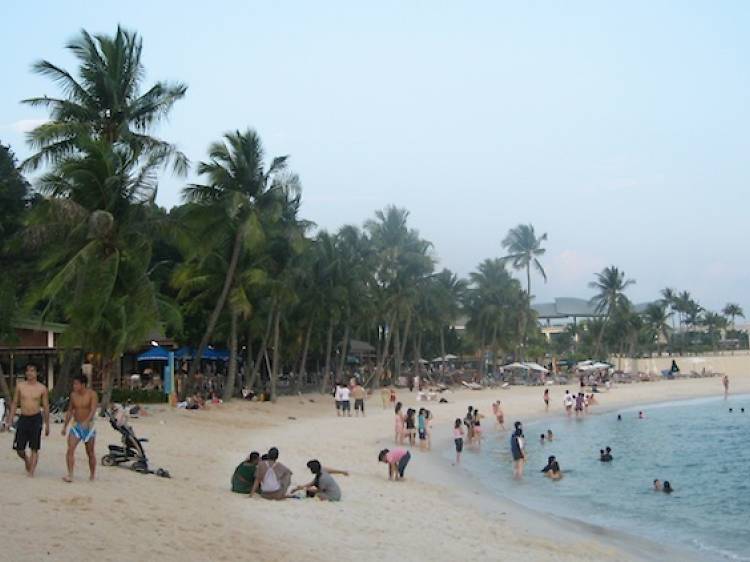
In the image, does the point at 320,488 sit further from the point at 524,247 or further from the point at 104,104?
the point at 524,247

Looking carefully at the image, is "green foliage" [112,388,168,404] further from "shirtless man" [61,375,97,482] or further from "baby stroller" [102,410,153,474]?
"shirtless man" [61,375,97,482]

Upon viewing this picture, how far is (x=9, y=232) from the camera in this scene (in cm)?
3353

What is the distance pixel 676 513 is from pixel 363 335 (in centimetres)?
4899

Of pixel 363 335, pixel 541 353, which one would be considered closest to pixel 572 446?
pixel 363 335

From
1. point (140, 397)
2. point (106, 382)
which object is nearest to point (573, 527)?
point (106, 382)

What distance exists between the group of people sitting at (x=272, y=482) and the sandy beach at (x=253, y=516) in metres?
0.31

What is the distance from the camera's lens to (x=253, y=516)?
1119 centimetres

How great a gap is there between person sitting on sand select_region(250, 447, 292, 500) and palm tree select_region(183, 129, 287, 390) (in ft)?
54.4

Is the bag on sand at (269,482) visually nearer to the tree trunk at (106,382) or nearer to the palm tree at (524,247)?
the tree trunk at (106,382)

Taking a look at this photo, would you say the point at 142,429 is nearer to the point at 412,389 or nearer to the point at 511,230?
the point at 412,389

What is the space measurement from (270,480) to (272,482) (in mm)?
46

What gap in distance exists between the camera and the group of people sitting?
1295cm

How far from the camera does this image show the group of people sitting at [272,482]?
1295 centimetres

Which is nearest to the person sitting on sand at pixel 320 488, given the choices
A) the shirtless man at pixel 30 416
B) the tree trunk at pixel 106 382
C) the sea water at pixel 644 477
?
the shirtless man at pixel 30 416
